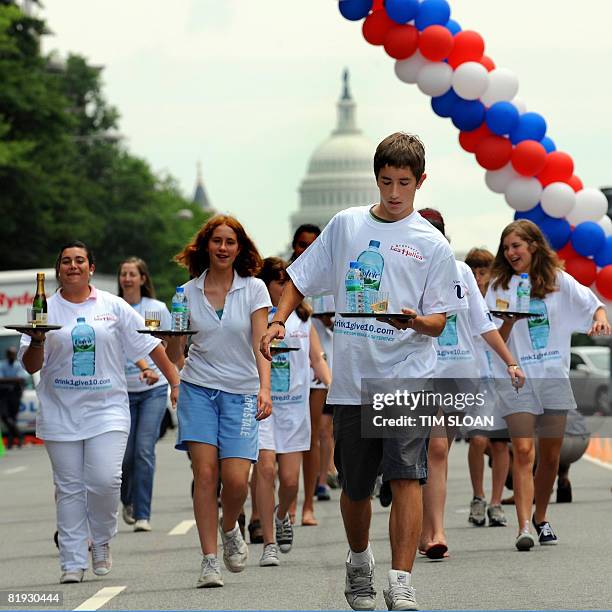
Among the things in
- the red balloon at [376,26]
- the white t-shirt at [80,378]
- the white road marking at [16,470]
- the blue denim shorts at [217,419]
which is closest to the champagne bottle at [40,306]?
the white t-shirt at [80,378]

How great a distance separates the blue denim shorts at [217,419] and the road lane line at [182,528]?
400cm

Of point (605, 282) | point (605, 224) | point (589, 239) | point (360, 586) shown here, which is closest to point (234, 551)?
point (360, 586)

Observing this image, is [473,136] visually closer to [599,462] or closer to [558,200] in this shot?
[558,200]

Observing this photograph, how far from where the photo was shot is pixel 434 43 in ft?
61.2

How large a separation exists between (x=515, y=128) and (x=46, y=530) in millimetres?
7032

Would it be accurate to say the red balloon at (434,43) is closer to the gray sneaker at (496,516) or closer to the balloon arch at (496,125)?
the balloon arch at (496,125)

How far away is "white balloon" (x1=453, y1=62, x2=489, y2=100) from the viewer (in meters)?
18.8

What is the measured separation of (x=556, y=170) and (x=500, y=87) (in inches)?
39.8

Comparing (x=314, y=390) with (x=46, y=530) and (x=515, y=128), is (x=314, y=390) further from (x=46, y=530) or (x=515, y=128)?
(x=515, y=128)

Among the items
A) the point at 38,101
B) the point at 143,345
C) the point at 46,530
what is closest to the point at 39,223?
the point at 38,101

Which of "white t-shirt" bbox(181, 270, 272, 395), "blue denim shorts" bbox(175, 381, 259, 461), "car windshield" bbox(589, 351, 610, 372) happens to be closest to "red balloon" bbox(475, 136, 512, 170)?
"white t-shirt" bbox(181, 270, 272, 395)

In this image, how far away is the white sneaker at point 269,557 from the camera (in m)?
11.0

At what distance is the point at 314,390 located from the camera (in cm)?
1409

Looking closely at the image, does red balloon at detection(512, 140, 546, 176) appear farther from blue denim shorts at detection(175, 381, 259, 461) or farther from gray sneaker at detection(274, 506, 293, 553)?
blue denim shorts at detection(175, 381, 259, 461)
